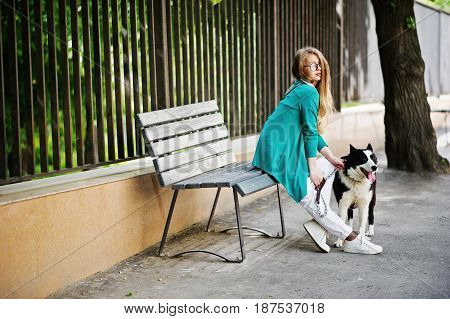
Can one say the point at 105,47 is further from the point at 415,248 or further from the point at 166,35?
the point at 415,248

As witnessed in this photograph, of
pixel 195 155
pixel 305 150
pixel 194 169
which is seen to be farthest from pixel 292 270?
pixel 195 155

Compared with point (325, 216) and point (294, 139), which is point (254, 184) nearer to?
point (294, 139)

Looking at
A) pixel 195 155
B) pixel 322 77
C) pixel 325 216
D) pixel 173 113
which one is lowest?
pixel 325 216

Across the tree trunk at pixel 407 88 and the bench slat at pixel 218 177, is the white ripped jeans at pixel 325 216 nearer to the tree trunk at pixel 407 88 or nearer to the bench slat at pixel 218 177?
the bench slat at pixel 218 177

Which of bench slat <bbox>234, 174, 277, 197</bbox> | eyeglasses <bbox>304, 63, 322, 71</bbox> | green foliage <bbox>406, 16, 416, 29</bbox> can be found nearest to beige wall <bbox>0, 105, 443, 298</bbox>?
bench slat <bbox>234, 174, 277, 197</bbox>

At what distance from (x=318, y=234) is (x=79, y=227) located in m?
1.87

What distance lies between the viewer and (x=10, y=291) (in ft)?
14.1

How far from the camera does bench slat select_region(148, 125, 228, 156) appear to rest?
219 inches

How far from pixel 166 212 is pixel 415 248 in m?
2.06

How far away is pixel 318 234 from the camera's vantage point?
5.66 m

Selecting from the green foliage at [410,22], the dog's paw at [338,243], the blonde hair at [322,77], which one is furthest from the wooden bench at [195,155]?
the green foliage at [410,22]

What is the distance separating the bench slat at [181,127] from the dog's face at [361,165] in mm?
1287
